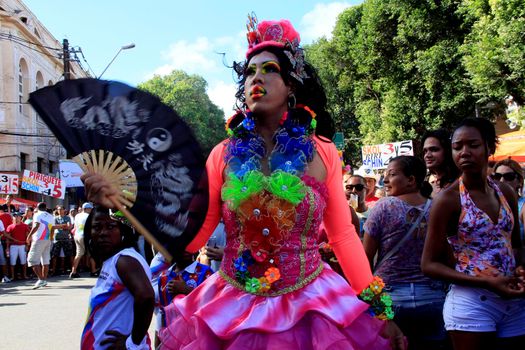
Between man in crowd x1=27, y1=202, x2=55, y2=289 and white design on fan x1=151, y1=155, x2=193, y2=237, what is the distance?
12.4 meters

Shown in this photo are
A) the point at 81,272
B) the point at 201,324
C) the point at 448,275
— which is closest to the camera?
the point at 201,324

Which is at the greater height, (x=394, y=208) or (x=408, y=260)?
(x=394, y=208)

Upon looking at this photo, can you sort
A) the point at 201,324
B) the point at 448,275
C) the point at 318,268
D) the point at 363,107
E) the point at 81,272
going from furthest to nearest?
the point at 363,107
the point at 81,272
the point at 448,275
the point at 318,268
the point at 201,324

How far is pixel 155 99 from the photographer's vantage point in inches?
103

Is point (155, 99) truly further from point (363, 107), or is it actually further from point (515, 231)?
point (363, 107)

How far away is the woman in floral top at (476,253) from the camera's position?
321 cm

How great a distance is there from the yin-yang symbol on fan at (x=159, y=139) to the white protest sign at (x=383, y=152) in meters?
12.1

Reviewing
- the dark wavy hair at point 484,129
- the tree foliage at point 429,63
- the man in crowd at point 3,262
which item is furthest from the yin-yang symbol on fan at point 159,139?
the tree foliage at point 429,63

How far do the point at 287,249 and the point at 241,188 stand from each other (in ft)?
1.17

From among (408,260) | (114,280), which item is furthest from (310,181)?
(408,260)

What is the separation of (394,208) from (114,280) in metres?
2.14

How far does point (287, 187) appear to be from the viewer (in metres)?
2.71

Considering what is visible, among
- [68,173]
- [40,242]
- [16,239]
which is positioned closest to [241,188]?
[40,242]

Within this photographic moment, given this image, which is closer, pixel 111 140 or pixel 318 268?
pixel 111 140
